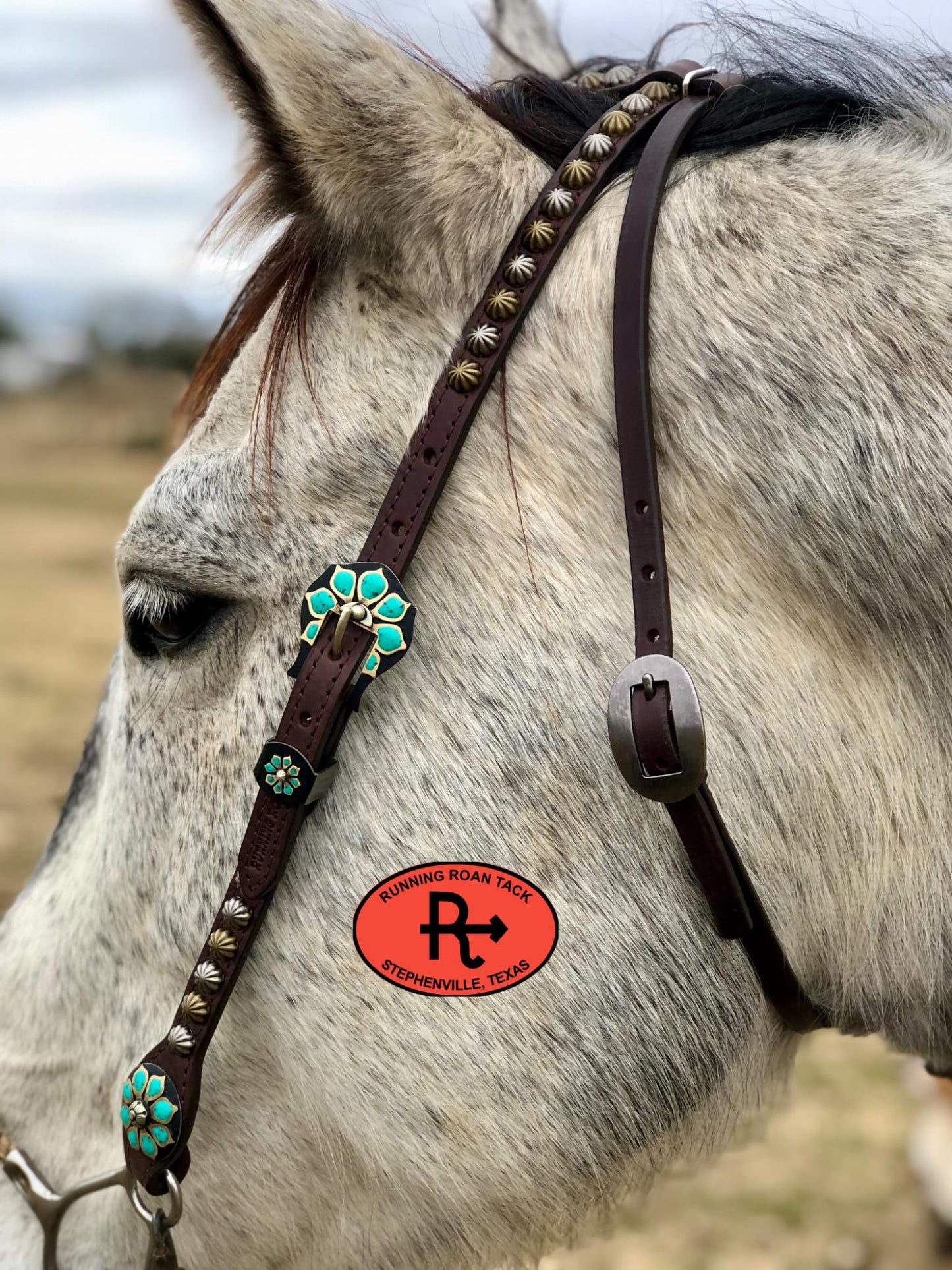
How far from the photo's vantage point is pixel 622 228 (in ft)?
3.68

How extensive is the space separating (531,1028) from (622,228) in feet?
2.78

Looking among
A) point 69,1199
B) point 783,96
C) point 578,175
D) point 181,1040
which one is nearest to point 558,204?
point 578,175

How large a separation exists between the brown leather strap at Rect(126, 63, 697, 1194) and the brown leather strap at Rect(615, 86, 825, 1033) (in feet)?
0.29

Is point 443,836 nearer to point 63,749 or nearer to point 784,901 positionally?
point 784,901

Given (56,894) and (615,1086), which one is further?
(56,894)

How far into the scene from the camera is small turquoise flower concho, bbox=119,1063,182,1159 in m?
1.23

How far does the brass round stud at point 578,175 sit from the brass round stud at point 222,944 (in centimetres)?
90

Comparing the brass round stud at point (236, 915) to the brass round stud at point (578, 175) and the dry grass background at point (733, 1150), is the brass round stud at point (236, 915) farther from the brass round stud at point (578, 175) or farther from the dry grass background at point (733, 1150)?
the brass round stud at point (578, 175)

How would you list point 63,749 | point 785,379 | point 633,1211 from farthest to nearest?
point 63,749
point 633,1211
point 785,379

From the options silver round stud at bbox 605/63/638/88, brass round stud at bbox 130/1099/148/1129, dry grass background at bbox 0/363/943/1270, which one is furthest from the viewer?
dry grass background at bbox 0/363/943/1270

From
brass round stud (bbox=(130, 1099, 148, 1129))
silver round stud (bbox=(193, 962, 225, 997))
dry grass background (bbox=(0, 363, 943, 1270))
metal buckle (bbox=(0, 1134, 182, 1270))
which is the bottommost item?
dry grass background (bbox=(0, 363, 943, 1270))

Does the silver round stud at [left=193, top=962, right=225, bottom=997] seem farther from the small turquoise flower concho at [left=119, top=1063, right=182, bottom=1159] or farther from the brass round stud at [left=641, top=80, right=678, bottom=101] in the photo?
the brass round stud at [left=641, top=80, right=678, bottom=101]

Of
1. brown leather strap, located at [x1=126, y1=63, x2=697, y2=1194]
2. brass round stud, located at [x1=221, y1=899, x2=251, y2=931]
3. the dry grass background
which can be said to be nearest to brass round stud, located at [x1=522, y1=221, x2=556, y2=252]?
brown leather strap, located at [x1=126, y1=63, x2=697, y2=1194]

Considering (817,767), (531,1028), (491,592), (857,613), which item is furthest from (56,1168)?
(857,613)
